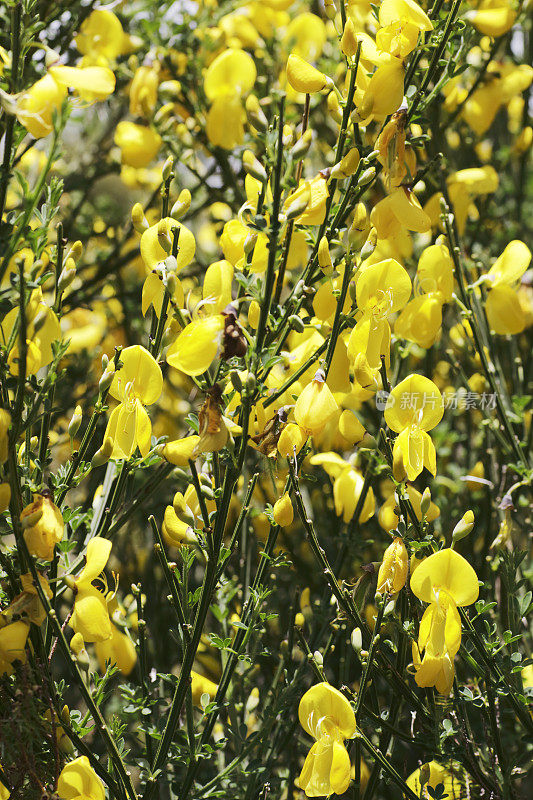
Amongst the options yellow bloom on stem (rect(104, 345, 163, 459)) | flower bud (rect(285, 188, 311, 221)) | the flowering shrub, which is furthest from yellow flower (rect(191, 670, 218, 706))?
flower bud (rect(285, 188, 311, 221))

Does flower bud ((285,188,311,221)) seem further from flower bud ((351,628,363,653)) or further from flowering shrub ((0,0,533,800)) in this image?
flower bud ((351,628,363,653))

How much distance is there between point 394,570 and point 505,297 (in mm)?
460

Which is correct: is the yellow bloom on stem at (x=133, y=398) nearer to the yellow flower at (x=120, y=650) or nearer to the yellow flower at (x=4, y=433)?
the yellow flower at (x=4, y=433)

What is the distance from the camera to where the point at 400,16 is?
2.41ft

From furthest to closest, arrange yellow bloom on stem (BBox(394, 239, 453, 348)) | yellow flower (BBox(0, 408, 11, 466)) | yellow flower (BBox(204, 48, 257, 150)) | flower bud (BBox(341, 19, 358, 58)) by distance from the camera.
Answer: yellow flower (BBox(204, 48, 257, 150)) → yellow bloom on stem (BBox(394, 239, 453, 348)) → flower bud (BBox(341, 19, 358, 58)) → yellow flower (BBox(0, 408, 11, 466))

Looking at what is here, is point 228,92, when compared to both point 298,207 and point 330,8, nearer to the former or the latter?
point 330,8

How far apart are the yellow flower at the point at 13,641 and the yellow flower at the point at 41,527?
2.5 inches

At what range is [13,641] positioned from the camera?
64 cm

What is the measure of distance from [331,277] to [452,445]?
0.69 meters

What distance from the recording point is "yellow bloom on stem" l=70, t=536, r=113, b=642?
68 cm

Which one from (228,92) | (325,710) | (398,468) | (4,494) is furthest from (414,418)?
(228,92)

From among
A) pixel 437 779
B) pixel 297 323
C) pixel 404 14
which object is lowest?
pixel 437 779

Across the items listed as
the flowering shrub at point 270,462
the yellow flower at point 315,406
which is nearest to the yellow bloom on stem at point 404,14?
the flowering shrub at point 270,462

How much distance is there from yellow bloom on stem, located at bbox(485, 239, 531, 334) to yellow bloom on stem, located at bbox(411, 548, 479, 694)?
0.42 m
